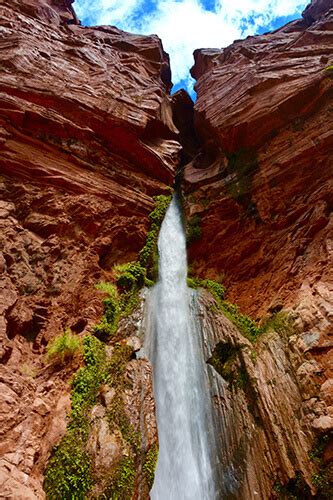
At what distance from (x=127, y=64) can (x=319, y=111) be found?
12.3 meters

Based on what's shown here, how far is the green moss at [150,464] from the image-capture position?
6290mm

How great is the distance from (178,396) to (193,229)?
807 centimetres

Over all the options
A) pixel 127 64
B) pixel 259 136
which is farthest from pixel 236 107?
pixel 127 64

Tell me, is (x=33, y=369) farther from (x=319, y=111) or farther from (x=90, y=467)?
(x=319, y=111)

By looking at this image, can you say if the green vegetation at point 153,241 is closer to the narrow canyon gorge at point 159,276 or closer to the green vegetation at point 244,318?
the narrow canyon gorge at point 159,276

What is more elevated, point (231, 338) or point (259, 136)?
point (259, 136)

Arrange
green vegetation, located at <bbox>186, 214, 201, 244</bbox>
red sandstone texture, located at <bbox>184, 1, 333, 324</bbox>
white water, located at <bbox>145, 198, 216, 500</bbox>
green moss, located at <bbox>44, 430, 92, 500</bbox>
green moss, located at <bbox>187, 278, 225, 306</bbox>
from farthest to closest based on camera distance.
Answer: green vegetation, located at <bbox>186, 214, 201, 244</bbox>
green moss, located at <bbox>187, 278, 225, 306</bbox>
red sandstone texture, located at <bbox>184, 1, 333, 324</bbox>
white water, located at <bbox>145, 198, 216, 500</bbox>
green moss, located at <bbox>44, 430, 92, 500</bbox>

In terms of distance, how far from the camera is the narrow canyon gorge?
6742 mm

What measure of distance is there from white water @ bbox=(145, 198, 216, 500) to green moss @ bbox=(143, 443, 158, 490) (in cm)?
75

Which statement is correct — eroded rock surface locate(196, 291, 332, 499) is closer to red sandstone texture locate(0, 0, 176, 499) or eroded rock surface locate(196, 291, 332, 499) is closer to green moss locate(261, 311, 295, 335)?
green moss locate(261, 311, 295, 335)

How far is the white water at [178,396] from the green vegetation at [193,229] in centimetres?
260

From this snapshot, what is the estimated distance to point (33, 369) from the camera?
7.62 m

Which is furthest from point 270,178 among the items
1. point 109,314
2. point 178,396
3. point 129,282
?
point 178,396

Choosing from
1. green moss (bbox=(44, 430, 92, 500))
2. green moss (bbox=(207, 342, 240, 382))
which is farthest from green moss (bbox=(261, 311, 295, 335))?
A: green moss (bbox=(44, 430, 92, 500))
